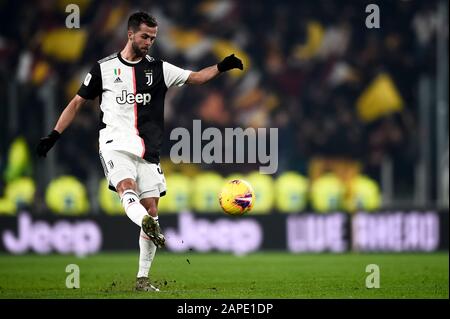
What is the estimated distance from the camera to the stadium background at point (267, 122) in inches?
653

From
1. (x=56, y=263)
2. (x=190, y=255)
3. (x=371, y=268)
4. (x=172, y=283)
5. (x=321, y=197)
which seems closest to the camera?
(x=172, y=283)

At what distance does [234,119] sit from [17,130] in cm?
364

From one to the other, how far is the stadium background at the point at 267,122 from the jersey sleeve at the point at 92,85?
691 centimetres

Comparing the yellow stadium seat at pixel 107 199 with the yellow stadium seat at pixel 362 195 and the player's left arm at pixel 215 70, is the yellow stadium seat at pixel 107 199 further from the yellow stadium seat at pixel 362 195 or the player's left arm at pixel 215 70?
the player's left arm at pixel 215 70

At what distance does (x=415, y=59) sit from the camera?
1842 centimetres

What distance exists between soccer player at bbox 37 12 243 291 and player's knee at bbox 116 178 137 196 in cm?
3

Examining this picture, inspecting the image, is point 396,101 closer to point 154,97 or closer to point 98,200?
point 98,200

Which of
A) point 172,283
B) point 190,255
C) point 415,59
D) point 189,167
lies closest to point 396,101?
point 415,59

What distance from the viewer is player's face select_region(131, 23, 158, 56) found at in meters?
9.29

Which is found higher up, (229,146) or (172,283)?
(229,146)

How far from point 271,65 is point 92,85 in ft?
32.6

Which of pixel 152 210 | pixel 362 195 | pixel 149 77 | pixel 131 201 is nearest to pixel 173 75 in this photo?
pixel 149 77

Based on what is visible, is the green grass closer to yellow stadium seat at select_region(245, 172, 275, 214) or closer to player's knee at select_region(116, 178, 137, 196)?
player's knee at select_region(116, 178, 137, 196)
